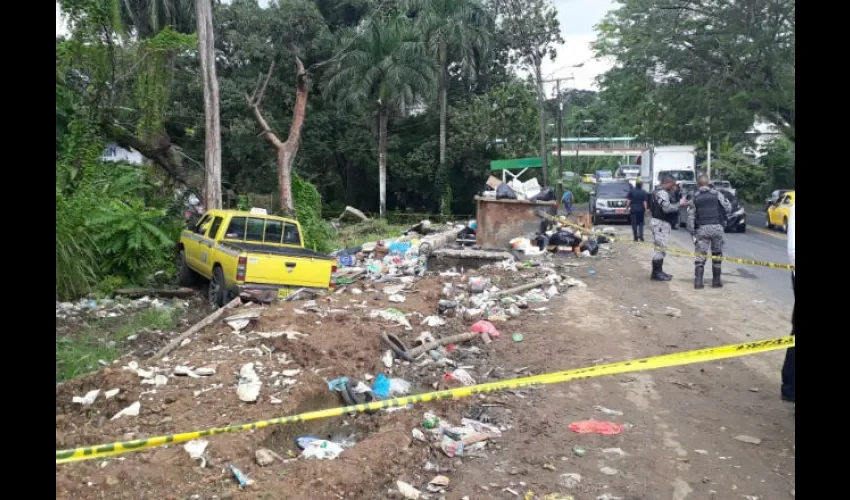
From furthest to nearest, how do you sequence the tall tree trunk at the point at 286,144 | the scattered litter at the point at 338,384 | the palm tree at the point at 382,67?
the palm tree at the point at 382,67, the tall tree trunk at the point at 286,144, the scattered litter at the point at 338,384

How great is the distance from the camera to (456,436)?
528 cm

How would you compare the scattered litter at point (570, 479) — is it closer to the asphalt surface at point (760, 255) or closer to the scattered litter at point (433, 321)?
the scattered litter at point (433, 321)

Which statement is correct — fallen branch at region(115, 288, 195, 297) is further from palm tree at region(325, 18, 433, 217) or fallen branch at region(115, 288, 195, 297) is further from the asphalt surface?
palm tree at region(325, 18, 433, 217)

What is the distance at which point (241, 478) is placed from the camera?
4.36 m

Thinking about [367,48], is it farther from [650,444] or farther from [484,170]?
[650,444]

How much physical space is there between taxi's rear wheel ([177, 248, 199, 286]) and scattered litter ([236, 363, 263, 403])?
25.8 feet

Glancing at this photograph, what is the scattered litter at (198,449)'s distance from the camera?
4.57m

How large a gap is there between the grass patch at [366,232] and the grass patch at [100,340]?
13494 mm

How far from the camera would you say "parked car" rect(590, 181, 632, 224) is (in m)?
26.7

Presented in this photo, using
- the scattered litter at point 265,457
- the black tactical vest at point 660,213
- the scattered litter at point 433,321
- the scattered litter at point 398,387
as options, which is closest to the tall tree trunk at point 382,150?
the black tactical vest at point 660,213

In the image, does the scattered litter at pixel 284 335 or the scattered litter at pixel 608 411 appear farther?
the scattered litter at pixel 284 335

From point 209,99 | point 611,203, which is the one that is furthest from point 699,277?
point 611,203

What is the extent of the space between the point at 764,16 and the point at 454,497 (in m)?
28.8
